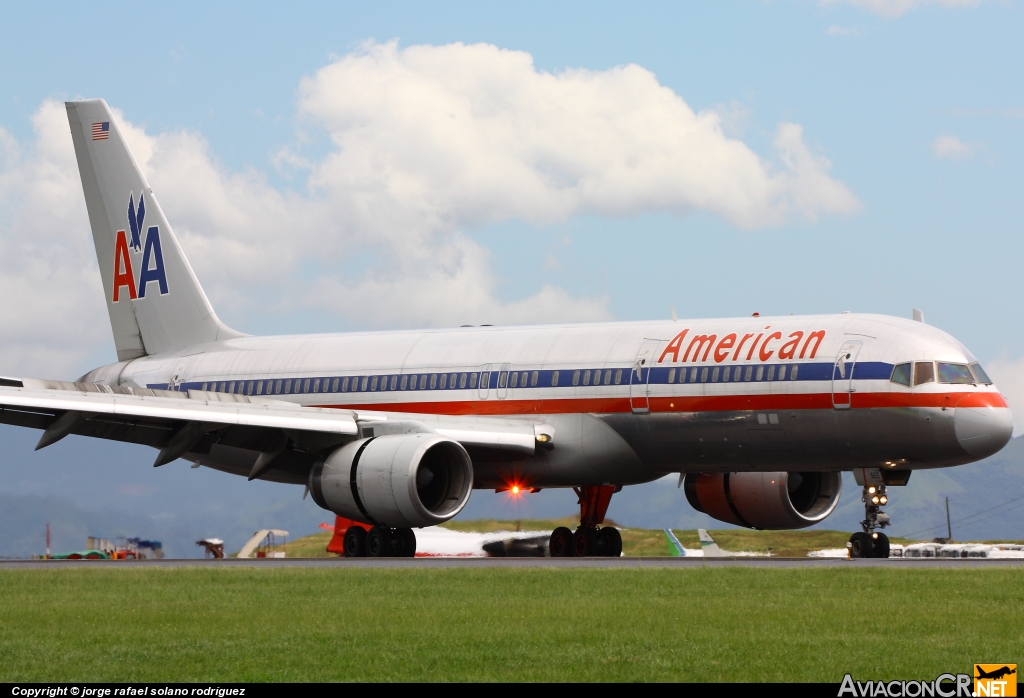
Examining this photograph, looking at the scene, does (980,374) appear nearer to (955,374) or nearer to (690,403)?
(955,374)

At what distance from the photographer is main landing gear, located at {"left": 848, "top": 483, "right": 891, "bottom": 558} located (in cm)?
2683

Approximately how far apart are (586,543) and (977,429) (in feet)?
31.8

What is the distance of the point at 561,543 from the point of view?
3291 cm

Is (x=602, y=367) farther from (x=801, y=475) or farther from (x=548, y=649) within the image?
(x=548, y=649)

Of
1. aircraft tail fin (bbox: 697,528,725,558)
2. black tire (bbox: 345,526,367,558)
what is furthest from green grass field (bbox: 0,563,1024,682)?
aircraft tail fin (bbox: 697,528,725,558)

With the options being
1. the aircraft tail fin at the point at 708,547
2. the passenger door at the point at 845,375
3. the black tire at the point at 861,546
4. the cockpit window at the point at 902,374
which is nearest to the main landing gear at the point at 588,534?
the black tire at the point at 861,546

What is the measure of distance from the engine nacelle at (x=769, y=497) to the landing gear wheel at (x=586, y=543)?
2313mm

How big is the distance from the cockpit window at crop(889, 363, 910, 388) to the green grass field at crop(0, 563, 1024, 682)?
589 centimetres

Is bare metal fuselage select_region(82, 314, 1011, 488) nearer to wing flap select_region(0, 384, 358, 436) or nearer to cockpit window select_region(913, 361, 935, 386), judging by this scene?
cockpit window select_region(913, 361, 935, 386)

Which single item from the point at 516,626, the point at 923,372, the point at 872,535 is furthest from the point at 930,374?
the point at 516,626

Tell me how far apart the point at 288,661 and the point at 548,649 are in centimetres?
221

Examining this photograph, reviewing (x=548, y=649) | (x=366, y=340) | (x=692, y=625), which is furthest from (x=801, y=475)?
(x=548, y=649)

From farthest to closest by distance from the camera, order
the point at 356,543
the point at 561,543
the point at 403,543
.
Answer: the point at 561,543
the point at 356,543
the point at 403,543

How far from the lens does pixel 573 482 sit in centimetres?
3080
